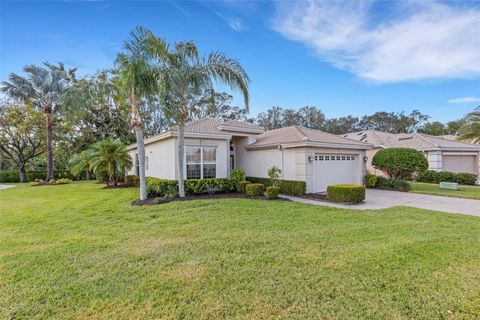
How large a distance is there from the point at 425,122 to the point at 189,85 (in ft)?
173

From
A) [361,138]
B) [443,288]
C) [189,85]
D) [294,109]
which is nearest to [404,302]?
[443,288]

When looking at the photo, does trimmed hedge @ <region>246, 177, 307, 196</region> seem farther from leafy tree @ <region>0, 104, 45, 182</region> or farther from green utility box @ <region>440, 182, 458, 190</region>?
leafy tree @ <region>0, 104, 45, 182</region>

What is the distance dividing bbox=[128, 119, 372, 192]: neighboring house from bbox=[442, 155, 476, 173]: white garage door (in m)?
11.3

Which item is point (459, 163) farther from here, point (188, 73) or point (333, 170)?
point (188, 73)

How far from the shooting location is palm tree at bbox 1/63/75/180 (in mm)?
20266

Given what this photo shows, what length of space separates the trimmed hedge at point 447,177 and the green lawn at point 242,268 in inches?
559

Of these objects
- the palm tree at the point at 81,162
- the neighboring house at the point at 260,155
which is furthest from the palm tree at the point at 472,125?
the palm tree at the point at 81,162

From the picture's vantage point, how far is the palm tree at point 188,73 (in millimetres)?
9211

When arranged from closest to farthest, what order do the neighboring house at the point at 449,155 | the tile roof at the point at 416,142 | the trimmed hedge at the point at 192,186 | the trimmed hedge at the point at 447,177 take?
the trimmed hedge at the point at 192,186 → the trimmed hedge at the point at 447,177 → the neighboring house at the point at 449,155 → the tile roof at the point at 416,142

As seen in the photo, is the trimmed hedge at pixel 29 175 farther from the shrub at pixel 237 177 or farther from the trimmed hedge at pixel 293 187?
the trimmed hedge at pixel 293 187

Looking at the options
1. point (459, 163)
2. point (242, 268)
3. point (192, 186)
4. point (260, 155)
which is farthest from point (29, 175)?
point (459, 163)

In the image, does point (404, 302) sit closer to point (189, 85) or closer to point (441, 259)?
point (441, 259)

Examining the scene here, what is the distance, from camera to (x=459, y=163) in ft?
67.1

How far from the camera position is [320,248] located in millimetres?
4969
